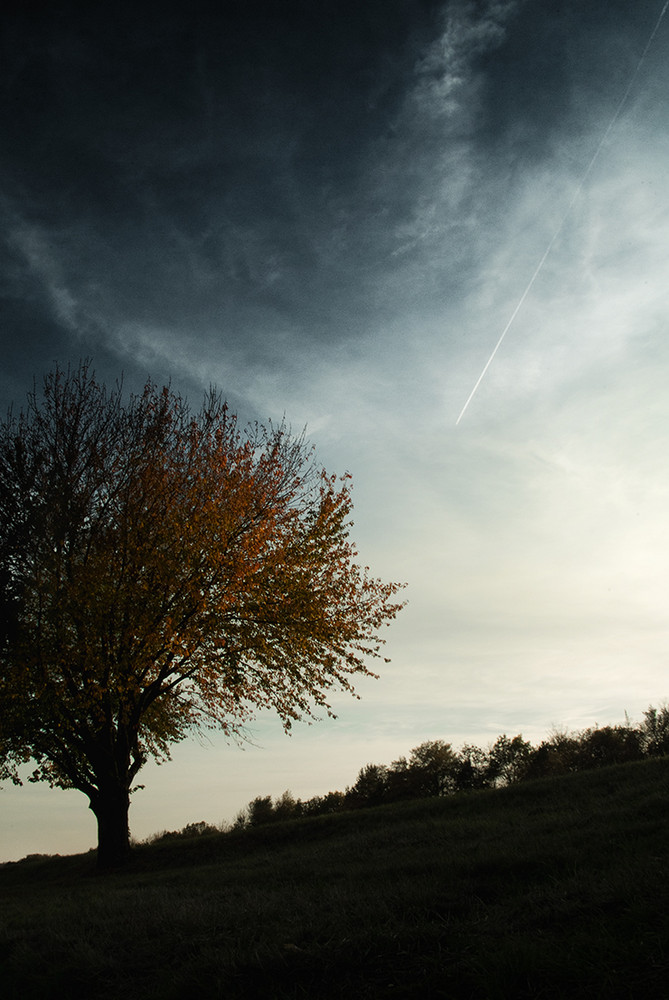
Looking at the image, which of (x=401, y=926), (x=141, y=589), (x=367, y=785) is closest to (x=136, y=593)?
(x=141, y=589)

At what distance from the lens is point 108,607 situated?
52.3ft

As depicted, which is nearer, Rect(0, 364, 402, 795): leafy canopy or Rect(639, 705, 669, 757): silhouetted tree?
A: Rect(0, 364, 402, 795): leafy canopy

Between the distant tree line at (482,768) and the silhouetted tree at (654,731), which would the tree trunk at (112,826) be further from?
the silhouetted tree at (654,731)

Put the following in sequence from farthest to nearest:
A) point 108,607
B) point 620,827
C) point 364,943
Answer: point 108,607
point 620,827
point 364,943

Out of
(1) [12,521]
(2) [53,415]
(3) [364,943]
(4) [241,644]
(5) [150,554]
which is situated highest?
(2) [53,415]

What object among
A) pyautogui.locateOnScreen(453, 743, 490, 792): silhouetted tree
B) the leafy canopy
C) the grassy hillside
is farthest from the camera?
pyautogui.locateOnScreen(453, 743, 490, 792): silhouetted tree

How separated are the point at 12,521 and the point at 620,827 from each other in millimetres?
17466

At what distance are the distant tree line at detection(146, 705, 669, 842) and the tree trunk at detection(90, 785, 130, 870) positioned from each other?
7.30 m

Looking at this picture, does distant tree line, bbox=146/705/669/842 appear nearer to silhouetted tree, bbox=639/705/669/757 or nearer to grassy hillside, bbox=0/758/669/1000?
silhouetted tree, bbox=639/705/669/757

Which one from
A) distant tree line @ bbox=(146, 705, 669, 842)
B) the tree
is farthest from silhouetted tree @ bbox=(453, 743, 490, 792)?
the tree

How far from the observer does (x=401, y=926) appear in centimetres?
536

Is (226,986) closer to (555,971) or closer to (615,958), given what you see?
(555,971)

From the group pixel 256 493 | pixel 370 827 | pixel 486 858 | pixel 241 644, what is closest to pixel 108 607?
pixel 241 644

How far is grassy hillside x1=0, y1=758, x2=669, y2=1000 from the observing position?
4273 millimetres
